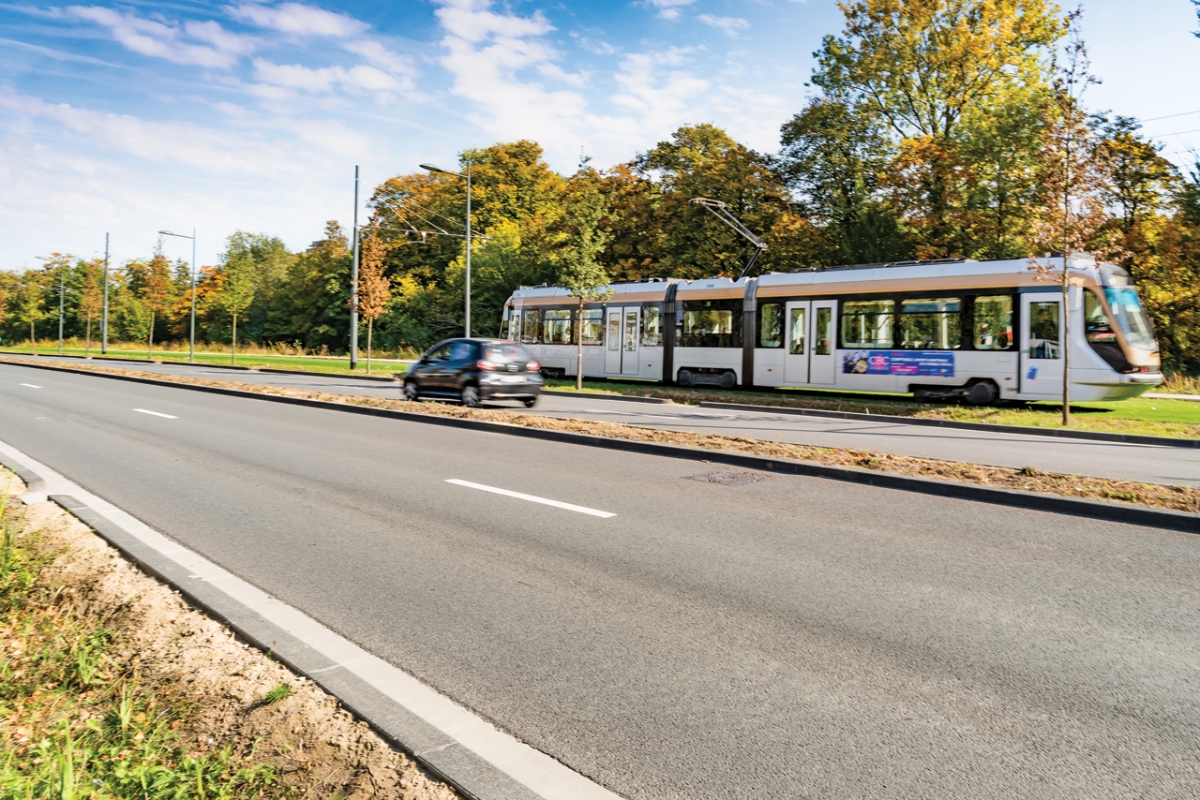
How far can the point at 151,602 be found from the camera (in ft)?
14.8

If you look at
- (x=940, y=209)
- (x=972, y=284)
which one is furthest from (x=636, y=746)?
(x=940, y=209)

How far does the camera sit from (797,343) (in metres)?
22.7

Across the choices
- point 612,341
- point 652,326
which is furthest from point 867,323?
point 612,341

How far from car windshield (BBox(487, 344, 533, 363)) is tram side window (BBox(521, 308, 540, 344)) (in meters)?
11.1

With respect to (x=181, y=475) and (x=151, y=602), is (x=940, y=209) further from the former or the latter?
(x=151, y=602)

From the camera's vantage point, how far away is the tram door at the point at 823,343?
21797 mm

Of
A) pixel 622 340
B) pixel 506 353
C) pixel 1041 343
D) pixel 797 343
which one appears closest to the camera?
pixel 506 353

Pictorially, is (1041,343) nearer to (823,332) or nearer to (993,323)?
(993,323)

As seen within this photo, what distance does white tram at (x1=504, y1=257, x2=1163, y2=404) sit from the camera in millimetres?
17781

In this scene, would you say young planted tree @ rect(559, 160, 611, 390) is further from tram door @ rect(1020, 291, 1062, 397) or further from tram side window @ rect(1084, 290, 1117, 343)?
tram side window @ rect(1084, 290, 1117, 343)

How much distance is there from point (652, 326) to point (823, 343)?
244 inches

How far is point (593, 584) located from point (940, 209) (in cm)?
3093

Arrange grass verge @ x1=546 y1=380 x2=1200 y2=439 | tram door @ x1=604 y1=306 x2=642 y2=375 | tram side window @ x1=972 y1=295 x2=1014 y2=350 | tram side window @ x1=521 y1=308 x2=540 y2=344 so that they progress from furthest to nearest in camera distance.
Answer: tram side window @ x1=521 y1=308 x2=540 y2=344
tram door @ x1=604 y1=306 x2=642 y2=375
tram side window @ x1=972 y1=295 x2=1014 y2=350
grass verge @ x1=546 y1=380 x2=1200 y2=439

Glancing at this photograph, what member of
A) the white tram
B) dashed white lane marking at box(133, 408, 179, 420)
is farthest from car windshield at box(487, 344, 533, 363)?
the white tram
